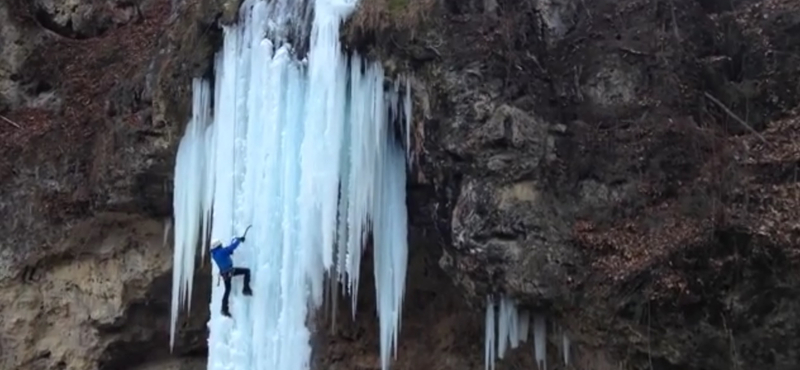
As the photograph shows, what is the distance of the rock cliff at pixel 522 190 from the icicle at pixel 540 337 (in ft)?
0.95

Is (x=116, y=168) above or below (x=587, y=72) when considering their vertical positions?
below

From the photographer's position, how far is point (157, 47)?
12.2 m

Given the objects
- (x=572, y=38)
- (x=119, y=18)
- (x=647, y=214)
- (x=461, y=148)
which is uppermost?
(x=119, y=18)

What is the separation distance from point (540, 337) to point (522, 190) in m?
1.61

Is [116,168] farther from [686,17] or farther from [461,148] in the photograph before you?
[686,17]

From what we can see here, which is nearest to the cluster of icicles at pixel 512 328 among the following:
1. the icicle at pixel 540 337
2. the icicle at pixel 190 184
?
the icicle at pixel 540 337

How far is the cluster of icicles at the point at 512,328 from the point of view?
9.47 m

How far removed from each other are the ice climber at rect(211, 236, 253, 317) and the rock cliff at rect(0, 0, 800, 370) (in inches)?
62.6

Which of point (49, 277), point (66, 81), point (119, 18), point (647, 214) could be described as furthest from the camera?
point (119, 18)

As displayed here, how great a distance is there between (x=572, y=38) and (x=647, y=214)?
Result: 228cm

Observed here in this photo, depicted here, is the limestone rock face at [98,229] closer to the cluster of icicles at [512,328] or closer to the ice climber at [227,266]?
the ice climber at [227,266]

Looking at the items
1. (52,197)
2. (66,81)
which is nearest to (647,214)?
(52,197)

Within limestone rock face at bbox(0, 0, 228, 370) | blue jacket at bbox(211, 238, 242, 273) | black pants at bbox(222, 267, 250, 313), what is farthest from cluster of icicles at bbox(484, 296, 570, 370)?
limestone rock face at bbox(0, 0, 228, 370)

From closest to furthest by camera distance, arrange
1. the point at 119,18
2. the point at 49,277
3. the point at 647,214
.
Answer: the point at 647,214, the point at 49,277, the point at 119,18
